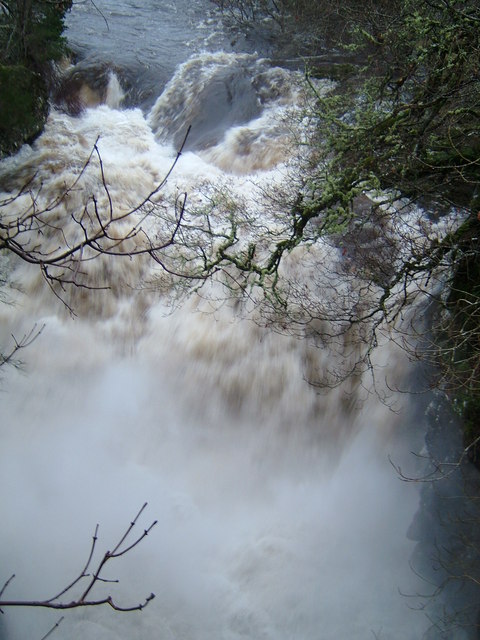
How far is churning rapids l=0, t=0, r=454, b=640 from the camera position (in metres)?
6.54

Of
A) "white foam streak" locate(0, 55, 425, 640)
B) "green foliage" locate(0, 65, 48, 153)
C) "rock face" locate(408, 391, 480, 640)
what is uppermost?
"green foliage" locate(0, 65, 48, 153)

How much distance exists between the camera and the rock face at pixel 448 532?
19.1 feet

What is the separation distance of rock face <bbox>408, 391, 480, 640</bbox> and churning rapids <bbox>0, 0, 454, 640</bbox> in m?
0.27

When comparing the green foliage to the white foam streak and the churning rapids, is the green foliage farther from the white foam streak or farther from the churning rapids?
the white foam streak

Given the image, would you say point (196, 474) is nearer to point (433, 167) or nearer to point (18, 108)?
point (433, 167)

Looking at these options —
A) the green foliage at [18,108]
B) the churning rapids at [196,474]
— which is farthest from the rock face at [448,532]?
the green foliage at [18,108]

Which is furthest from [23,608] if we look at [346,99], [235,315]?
[346,99]

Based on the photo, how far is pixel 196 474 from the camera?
7.41 meters

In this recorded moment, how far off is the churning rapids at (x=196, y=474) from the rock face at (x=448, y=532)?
0.27 metres

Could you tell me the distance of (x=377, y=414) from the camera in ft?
23.9

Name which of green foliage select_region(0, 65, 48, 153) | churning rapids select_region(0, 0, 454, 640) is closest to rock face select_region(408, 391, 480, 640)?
churning rapids select_region(0, 0, 454, 640)

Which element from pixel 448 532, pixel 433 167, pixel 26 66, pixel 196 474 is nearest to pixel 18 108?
pixel 26 66

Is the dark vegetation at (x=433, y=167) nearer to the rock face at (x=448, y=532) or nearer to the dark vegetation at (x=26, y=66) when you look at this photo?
the rock face at (x=448, y=532)

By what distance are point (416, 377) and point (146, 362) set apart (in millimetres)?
3584
